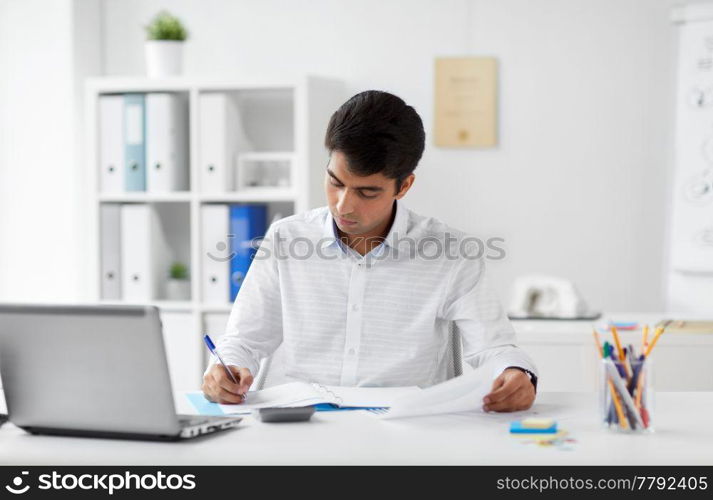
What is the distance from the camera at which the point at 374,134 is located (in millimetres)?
1865

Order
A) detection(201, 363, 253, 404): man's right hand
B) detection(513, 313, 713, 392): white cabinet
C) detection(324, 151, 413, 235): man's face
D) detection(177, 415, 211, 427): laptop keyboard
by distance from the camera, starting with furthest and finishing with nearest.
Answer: detection(513, 313, 713, 392): white cabinet < detection(324, 151, 413, 235): man's face < detection(201, 363, 253, 404): man's right hand < detection(177, 415, 211, 427): laptop keyboard

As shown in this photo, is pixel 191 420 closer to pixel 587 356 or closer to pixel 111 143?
pixel 587 356

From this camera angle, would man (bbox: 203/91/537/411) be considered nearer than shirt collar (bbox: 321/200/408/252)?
Yes

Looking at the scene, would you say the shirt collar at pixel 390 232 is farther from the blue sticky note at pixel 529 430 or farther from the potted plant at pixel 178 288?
the potted plant at pixel 178 288

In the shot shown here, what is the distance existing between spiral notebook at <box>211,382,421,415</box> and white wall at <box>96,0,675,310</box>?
1654 mm

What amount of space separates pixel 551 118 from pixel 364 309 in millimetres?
1649

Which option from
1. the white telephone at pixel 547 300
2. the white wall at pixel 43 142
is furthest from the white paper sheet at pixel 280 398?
the white wall at pixel 43 142

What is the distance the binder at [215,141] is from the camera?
344cm

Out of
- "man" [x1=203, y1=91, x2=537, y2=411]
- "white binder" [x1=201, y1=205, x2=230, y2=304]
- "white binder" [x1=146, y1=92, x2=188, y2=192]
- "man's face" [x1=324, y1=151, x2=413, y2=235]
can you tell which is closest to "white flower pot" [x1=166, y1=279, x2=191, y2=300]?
"white binder" [x1=201, y1=205, x2=230, y2=304]

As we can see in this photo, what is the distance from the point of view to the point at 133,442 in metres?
1.49

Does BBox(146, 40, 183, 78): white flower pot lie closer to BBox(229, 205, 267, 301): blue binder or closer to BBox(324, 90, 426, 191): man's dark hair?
BBox(229, 205, 267, 301): blue binder

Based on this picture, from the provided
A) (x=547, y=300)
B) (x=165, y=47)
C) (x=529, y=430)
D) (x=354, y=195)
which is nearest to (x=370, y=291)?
(x=354, y=195)

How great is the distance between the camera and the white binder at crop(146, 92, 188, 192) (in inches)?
136
